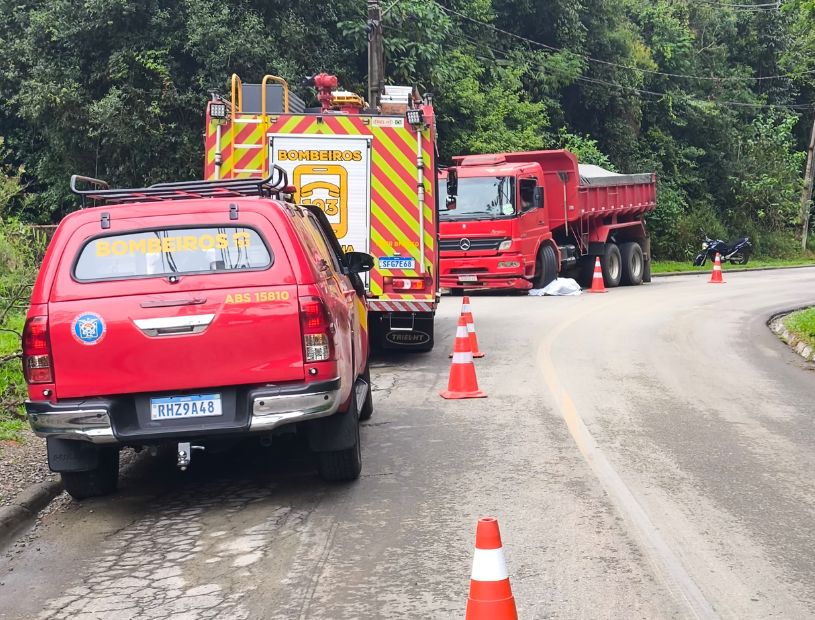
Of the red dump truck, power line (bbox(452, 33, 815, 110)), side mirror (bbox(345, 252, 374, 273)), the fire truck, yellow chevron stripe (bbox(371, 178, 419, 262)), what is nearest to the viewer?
side mirror (bbox(345, 252, 374, 273))

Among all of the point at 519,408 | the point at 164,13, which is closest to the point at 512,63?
the point at 164,13

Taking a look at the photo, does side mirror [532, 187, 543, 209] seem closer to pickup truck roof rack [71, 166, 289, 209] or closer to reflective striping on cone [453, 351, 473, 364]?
reflective striping on cone [453, 351, 473, 364]

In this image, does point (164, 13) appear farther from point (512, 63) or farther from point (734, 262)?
point (734, 262)

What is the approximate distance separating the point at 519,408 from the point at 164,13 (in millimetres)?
17850

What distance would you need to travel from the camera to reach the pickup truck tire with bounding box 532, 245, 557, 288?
2472cm

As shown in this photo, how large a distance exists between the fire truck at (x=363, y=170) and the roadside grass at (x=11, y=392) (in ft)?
10.1

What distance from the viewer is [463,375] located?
11.2 m

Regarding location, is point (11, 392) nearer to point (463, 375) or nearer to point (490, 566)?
point (463, 375)

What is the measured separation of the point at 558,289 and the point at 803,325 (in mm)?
8383

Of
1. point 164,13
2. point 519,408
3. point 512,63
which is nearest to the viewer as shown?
point 519,408

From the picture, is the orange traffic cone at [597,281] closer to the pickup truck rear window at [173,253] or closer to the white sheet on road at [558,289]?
the white sheet on road at [558,289]

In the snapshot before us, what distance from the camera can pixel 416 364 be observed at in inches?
545

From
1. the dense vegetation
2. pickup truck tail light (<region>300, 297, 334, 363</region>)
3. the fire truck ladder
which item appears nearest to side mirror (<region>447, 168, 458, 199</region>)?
the fire truck ladder

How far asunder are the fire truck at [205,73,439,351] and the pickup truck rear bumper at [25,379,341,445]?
263 inches
